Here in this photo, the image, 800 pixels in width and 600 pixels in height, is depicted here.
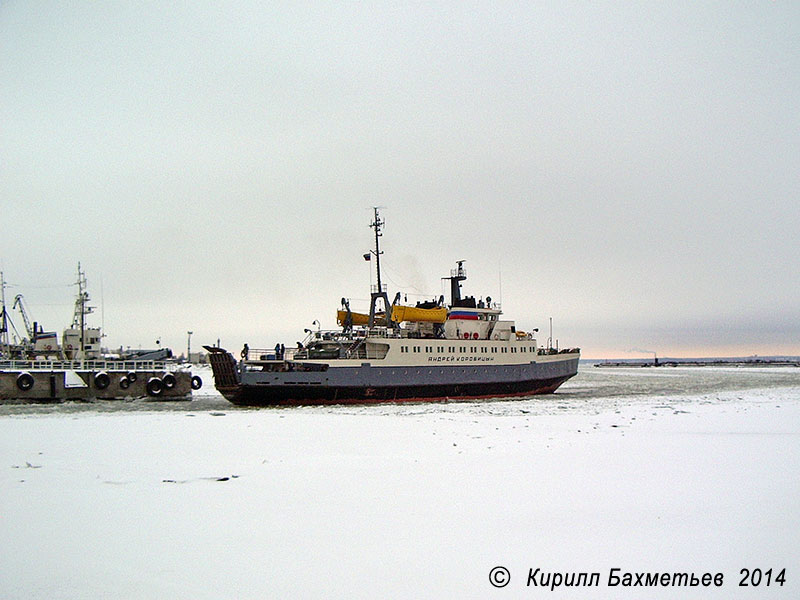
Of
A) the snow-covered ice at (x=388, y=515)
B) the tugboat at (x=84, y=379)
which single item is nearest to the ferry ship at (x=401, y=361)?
the tugboat at (x=84, y=379)

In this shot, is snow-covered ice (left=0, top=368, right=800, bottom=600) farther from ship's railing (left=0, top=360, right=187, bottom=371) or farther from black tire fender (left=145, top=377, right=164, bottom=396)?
ship's railing (left=0, top=360, right=187, bottom=371)

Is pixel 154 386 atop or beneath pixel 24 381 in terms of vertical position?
beneath

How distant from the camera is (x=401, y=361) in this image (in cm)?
3114

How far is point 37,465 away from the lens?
1005cm

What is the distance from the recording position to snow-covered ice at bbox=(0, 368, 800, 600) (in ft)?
17.8

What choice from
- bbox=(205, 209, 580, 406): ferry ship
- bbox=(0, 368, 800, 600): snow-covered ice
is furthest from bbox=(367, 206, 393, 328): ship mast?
bbox=(0, 368, 800, 600): snow-covered ice

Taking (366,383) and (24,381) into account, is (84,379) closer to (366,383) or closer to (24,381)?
(24,381)

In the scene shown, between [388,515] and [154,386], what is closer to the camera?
[388,515]

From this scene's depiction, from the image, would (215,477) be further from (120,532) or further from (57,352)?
(57,352)

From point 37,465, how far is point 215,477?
3.27 metres

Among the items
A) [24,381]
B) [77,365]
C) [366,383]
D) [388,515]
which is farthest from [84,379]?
[388,515]

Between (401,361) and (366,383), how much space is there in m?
2.48

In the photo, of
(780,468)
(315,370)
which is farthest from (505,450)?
(315,370)

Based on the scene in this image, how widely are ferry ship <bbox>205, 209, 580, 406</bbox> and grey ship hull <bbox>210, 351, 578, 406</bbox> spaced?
0.15ft
